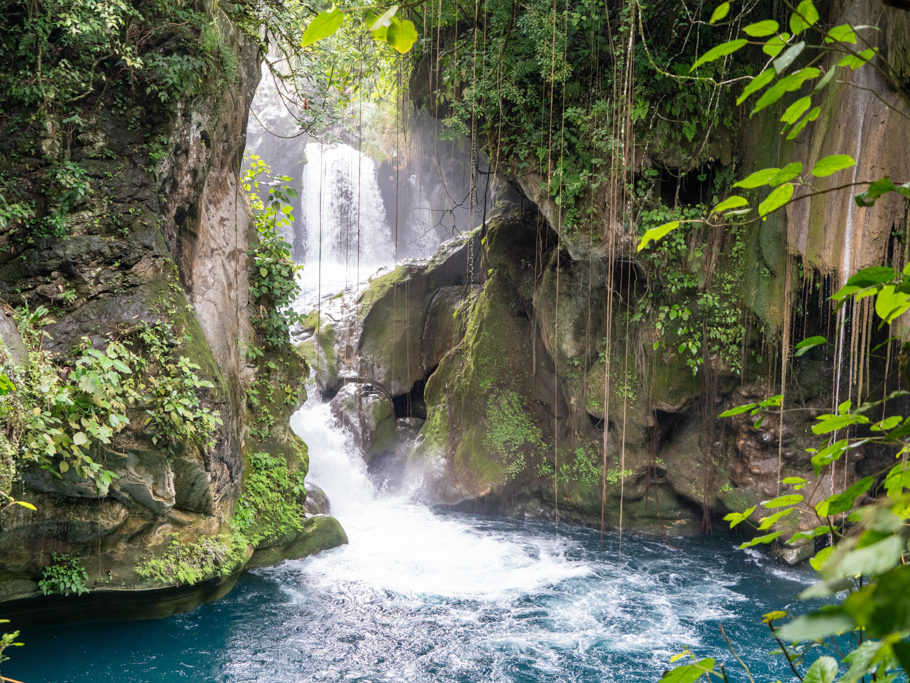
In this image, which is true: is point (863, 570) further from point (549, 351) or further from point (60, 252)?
point (549, 351)

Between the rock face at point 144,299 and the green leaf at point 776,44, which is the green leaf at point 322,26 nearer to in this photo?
the green leaf at point 776,44

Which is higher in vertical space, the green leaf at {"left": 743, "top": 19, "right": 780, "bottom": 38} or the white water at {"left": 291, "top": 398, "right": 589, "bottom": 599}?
the green leaf at {"left": 743, "top": 19, "right": 780, "bottom": 38}

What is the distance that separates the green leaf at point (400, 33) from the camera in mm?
793

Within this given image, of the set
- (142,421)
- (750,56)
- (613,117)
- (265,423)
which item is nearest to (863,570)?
(142,421)

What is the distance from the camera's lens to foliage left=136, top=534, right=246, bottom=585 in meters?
4.91

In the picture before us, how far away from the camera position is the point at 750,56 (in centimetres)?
696

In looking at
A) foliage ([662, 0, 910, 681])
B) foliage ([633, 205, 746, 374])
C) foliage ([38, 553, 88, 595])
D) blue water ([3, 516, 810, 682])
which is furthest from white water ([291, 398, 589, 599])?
foliage ([662, 0, 910, 681])

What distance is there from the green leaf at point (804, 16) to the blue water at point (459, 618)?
4.96 m

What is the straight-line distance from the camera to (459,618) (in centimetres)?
567

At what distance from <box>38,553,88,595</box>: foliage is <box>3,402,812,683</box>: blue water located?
542 mm

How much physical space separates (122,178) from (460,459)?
5.84m

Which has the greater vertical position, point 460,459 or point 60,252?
point 60,252

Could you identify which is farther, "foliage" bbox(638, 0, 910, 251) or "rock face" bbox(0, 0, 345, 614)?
"rock face" bbox(0, 0, 345, 614)

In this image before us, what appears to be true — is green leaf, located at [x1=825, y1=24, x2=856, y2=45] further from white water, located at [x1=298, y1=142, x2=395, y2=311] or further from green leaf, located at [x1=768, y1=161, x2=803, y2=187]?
white water, located at [x1=298, y1=142, x2=395, y2=311]
